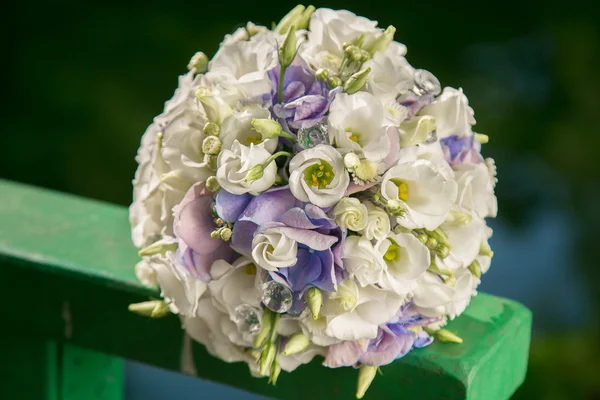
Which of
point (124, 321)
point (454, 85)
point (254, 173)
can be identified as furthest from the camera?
point (454, 85)

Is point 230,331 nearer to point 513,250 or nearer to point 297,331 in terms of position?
point 297,331

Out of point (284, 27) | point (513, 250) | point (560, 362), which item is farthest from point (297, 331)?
point (513, 250)

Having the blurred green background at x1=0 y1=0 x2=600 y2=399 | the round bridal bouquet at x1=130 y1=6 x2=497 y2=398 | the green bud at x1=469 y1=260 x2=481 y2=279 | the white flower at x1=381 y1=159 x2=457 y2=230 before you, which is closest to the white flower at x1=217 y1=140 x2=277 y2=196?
the round bridal bouquet at x1=130 y1=6 x2=497 y2=398

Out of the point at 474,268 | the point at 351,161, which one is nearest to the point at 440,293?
the point at 474,268

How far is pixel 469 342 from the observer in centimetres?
84

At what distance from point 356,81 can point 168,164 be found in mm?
202

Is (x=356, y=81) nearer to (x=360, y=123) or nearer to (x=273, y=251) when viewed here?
(x=360, y=123)

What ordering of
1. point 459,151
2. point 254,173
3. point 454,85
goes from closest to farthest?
1. point 254,173
2. point 459,151
3. point 454,85

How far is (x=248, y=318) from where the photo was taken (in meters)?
0.78

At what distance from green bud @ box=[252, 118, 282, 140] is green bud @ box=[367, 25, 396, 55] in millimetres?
134

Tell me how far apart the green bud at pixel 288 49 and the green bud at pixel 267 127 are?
2.4 inches

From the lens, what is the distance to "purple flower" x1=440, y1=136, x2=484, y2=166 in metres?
0.81

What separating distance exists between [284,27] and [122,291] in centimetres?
34

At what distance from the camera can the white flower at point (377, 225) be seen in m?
0.72
